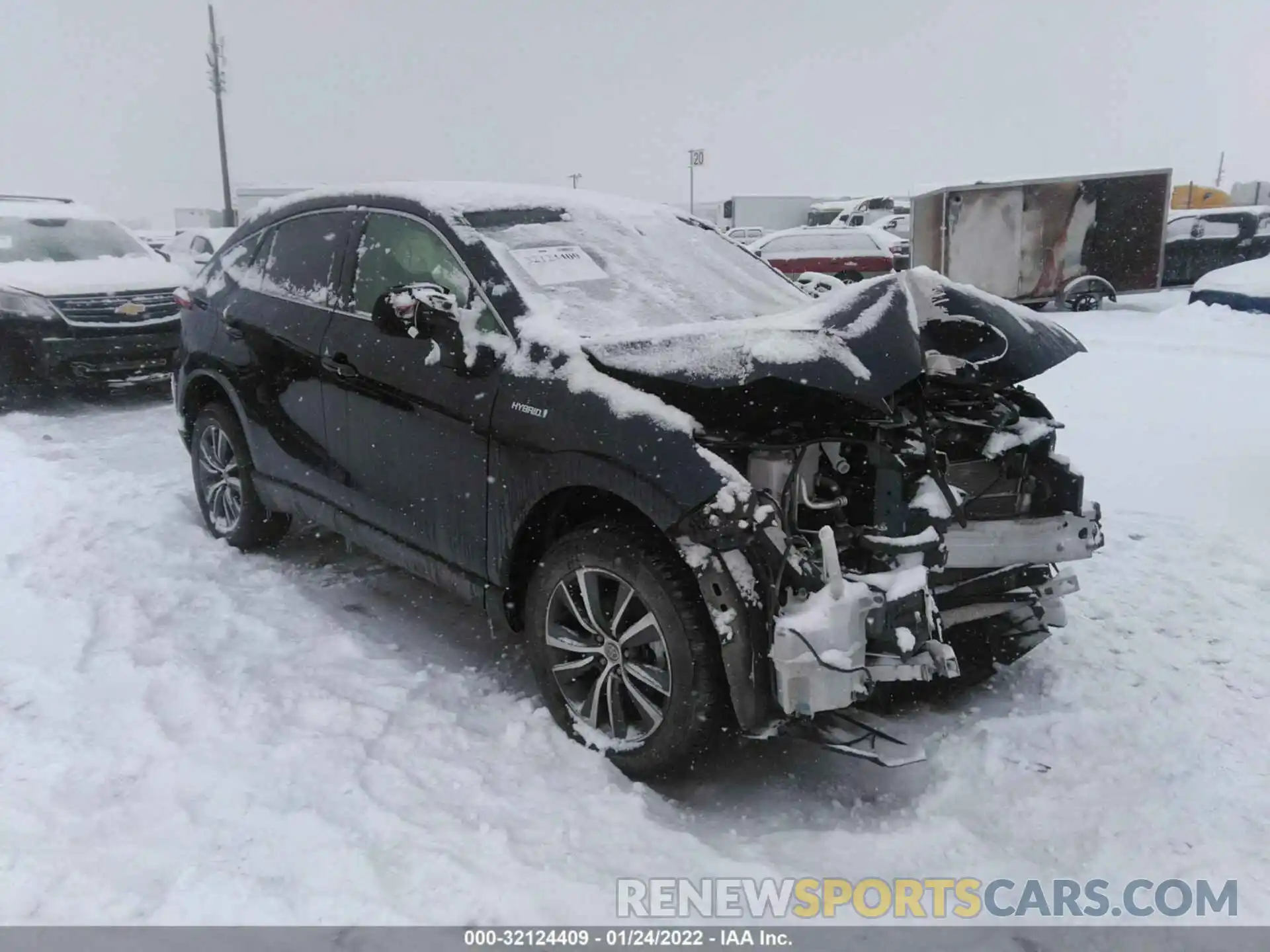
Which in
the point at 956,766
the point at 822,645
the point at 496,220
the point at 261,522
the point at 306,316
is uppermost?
the point at 496,220

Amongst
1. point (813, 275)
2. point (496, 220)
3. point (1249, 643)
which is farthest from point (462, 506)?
point (1249, 643)

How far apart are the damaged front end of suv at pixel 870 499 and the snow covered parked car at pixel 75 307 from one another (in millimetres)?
7035

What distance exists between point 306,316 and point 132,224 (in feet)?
198

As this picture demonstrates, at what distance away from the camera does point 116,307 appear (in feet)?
27.3

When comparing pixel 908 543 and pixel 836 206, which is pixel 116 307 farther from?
pixel 836 206

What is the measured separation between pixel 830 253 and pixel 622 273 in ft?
45.6

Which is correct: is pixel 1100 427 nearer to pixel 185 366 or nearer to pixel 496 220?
pixel 496 220

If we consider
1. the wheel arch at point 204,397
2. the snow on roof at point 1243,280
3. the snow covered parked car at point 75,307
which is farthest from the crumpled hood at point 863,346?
the snow on roof at point 1243,280

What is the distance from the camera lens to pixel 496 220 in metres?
3.63

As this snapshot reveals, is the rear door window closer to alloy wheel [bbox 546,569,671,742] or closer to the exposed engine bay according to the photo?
alloy wheel [bbox 546,569,671,742]

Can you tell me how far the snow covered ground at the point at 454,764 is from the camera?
94.1 inches

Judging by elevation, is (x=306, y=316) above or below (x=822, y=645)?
above

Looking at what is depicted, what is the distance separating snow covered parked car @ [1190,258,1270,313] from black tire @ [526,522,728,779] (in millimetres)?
11269

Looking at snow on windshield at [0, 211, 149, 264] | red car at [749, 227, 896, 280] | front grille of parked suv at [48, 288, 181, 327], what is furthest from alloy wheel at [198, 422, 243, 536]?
red car at [749, 227, 896, 280]
